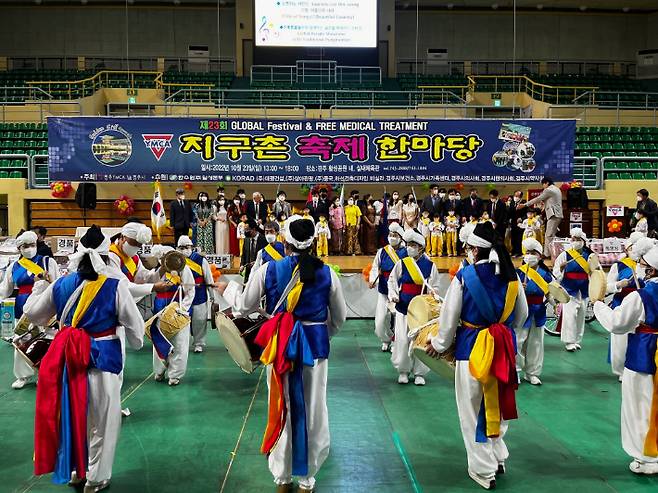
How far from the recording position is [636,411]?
534cm

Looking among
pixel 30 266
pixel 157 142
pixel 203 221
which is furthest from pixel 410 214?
pixel 30 266

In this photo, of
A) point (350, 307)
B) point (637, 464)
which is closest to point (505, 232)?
point (350, 307)

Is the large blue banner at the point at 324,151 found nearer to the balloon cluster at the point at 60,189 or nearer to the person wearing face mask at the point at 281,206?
the balloon cluster at the point at 60,189

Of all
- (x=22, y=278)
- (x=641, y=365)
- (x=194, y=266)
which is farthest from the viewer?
(x=194, y=266)

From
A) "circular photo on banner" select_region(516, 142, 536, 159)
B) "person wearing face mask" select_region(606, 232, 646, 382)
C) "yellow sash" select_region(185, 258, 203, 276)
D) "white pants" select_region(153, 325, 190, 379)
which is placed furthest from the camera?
"circular photo on banner" select_region(516, 142, 536, 159)

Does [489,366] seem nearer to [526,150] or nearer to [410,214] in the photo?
[410,214]

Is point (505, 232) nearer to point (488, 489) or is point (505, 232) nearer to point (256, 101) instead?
point (256, 101)

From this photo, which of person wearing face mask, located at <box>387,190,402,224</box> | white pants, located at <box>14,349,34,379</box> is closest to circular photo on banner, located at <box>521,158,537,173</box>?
person wearing face mask, located at <box>387,190,402,224</box>

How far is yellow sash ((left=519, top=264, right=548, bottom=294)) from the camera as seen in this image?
27.4 feet

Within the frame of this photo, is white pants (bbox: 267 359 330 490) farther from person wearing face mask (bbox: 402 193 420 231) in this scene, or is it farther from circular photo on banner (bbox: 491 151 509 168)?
circular photo on banner (bbox: 491 151 509 168)

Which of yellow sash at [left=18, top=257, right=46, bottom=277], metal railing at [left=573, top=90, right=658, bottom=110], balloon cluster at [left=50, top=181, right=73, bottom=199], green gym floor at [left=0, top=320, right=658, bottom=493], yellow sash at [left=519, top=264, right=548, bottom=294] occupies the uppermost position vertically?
metal railing at [left=573, top=90, right=658, bottom=110]

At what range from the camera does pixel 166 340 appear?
7879 millimetres

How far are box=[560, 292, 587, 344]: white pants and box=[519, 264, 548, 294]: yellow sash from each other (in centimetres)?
185

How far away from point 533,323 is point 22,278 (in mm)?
6262
